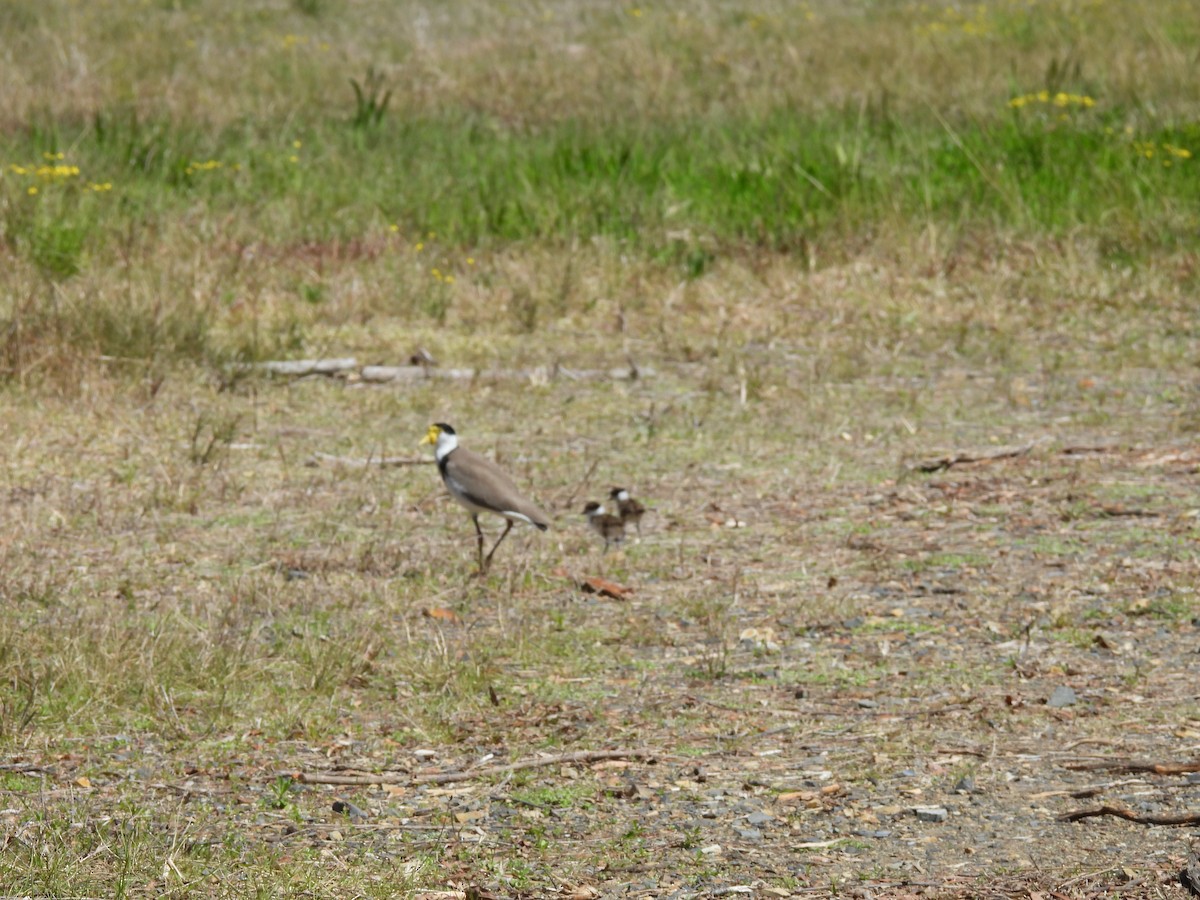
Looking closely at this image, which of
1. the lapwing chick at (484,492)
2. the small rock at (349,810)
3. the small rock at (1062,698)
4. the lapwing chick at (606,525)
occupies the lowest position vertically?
the lapwing chick at (606,525)

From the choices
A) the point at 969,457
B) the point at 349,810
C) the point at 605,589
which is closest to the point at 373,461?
the point at 605,589

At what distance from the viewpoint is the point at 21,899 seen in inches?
157

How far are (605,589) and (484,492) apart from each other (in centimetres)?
68

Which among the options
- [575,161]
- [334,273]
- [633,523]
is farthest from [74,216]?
[633,523]

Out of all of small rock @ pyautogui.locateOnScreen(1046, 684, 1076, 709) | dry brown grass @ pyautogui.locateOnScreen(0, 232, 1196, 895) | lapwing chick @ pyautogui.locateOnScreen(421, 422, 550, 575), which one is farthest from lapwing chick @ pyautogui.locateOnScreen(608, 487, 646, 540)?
small rock @ pyautogui.locateOnScreen(1046, 684, 1076, 709)

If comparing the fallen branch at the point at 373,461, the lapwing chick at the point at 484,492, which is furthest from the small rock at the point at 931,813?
the fallen branch at the point at 373,461

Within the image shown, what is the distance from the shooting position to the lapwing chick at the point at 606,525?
24.0 feet

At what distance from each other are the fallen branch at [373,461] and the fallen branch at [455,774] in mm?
3651

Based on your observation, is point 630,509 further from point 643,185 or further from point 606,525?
point 643,185

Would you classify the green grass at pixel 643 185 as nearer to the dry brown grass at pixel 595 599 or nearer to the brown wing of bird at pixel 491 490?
the dry brown grass at pixel 595 599

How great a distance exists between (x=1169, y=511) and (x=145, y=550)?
4.64 m

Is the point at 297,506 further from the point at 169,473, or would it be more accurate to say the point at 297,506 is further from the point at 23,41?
the point at 23,41

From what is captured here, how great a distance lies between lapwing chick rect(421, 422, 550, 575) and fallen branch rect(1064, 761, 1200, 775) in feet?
9.01

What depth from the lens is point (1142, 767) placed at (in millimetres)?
4816
